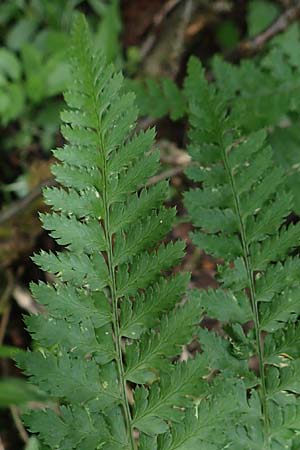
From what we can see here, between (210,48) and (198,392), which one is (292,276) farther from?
(210,48)

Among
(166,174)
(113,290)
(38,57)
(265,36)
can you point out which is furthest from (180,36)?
(113,290)

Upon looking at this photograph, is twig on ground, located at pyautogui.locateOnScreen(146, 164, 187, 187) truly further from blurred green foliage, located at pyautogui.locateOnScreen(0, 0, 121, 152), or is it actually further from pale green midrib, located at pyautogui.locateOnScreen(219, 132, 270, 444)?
pale green midrib, located at pyautogui.locateOnScreen(219, 132, 270, 444)

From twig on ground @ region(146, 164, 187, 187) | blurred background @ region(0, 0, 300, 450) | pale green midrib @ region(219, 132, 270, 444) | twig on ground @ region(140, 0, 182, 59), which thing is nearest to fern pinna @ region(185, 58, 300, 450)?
pale green midrib @ region(219, 132, 270, 444)

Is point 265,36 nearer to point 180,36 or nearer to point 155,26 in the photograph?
point 180,36

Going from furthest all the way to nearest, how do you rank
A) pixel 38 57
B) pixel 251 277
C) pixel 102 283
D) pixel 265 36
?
1. pixel 38 57
2. pixel 265 36
3. pixel 251 277
4. pixel 102 283

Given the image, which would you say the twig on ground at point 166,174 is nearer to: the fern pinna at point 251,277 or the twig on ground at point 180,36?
the twig on ground at point 180,36

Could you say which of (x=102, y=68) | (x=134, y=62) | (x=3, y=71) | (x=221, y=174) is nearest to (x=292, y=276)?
(x=221, y=174)
